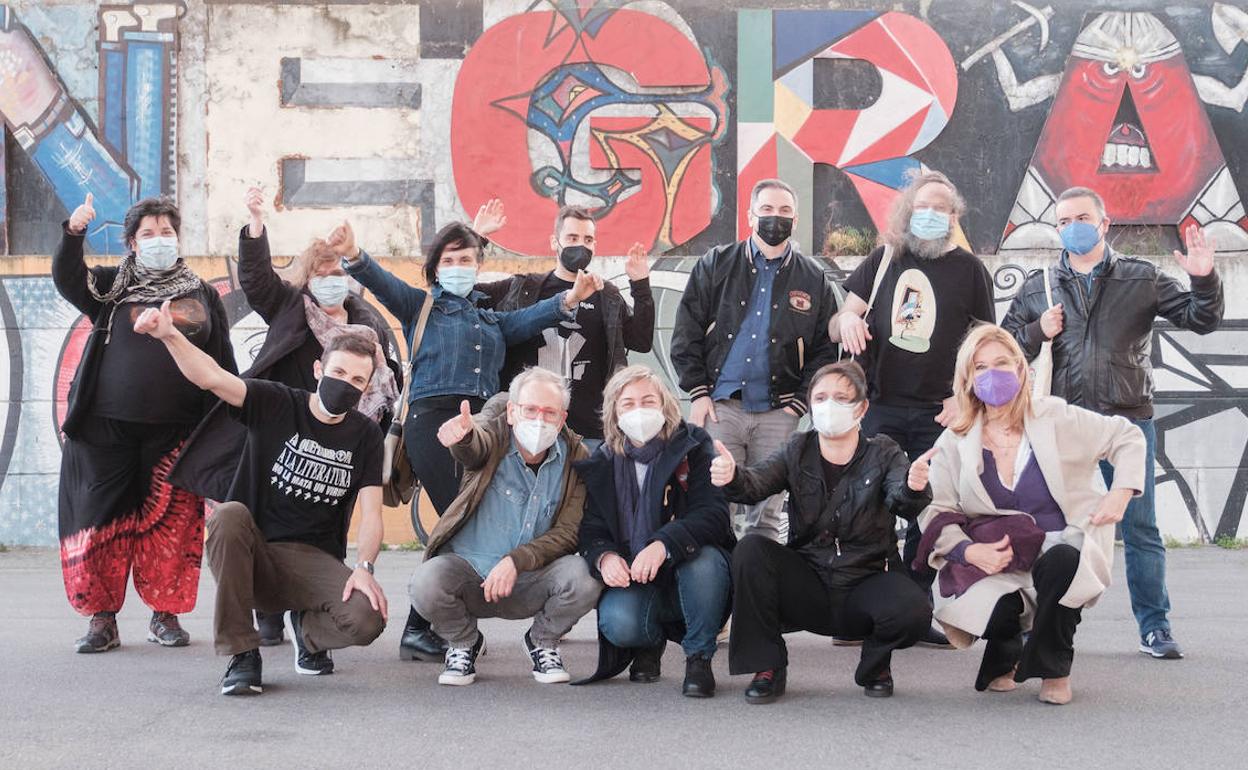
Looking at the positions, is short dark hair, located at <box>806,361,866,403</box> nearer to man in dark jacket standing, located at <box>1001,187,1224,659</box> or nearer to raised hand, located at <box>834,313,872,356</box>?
raised hand, located at <box>834,313,872,356</box>

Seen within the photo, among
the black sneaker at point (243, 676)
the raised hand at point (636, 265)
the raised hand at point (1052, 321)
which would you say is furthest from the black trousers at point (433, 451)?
the raised hand at point (1052, 321)

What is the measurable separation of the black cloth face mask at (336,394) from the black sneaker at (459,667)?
1.08 metres

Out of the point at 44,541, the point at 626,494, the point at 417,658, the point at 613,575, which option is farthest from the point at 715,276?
the point at 44,541

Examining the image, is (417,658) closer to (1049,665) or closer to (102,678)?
(102,678)

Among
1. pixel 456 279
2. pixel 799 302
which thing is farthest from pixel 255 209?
pixel 799 302

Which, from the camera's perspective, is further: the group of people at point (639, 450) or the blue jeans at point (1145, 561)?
the blue jeans at point (1145, 561)

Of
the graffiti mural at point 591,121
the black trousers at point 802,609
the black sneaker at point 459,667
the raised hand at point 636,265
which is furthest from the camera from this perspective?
the graffiti mural at point 591,121

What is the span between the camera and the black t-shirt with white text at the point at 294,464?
526 centimetres

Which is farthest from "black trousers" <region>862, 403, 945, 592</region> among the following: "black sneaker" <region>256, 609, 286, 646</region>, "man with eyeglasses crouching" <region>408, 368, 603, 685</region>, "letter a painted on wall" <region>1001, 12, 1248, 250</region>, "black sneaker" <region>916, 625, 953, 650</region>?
"letter a painted on wall" <region>1001, 12, 1248, 250</region>

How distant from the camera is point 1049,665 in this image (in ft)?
15.5

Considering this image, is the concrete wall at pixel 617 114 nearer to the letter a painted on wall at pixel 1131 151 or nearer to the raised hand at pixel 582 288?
the letter a painted on wall at pixel 1131 151

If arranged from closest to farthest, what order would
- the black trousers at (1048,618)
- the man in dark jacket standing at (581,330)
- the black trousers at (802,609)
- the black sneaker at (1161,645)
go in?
the black trousers at (1048,618) → the black trousers at (802,609) → the black sneaker at (1161,645) → the man in dark jacket standing at (581,330)

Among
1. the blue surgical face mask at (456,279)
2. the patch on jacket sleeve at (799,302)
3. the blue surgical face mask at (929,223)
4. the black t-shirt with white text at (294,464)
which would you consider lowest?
the black t-shirt with white text at (294,464)

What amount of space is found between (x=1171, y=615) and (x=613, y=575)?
369 cm
